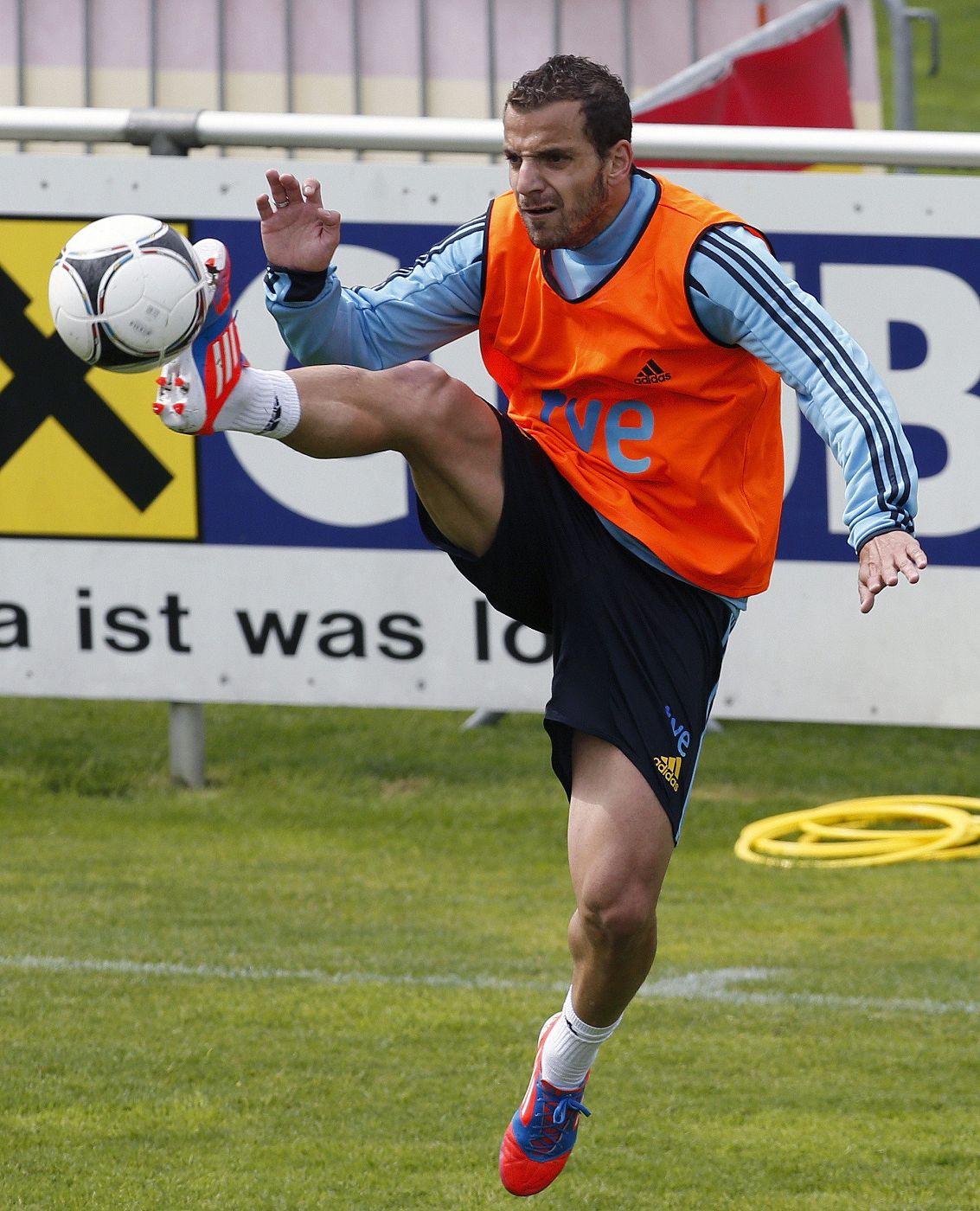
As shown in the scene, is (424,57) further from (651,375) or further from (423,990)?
(651,375)

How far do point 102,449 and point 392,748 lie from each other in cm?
196

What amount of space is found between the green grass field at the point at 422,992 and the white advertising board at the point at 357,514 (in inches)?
23.5

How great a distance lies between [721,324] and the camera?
427 cm

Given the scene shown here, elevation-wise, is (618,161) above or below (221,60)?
below

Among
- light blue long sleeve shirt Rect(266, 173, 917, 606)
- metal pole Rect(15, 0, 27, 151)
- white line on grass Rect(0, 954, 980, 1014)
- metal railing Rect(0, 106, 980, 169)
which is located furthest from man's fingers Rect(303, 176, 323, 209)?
metal pole Rect(15, 0, 27, 151)

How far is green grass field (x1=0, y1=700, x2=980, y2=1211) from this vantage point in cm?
458

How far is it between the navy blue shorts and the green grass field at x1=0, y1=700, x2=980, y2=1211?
101 cm

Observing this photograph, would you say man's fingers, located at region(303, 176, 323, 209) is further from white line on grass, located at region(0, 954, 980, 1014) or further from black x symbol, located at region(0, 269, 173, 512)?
black x symbol, located at region(0, 269, 173, 512)

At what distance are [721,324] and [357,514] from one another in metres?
3.73

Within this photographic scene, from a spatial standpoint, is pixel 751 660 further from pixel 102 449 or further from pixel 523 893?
pixel 102 449

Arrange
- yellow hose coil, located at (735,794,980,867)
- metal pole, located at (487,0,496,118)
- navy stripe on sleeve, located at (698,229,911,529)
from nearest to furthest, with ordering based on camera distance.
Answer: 1. navy stripe on sleeve, located at (698,229,911,529)
2. yellow hose coil, located at (735,794,980,867)
3. metal pole, located at (487,0,496,118)

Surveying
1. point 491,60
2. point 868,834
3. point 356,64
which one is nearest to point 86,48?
point 356,64

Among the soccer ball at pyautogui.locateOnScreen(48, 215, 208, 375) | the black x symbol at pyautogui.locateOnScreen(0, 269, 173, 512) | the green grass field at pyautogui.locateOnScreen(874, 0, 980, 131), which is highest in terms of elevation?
the green grass field at pyautogui.locateOnScreen(874, 0, 980, 131)

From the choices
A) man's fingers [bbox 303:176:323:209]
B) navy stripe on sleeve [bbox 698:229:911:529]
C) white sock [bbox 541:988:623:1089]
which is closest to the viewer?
navy stripe on sleeve [bbox 698:229:911:529]
